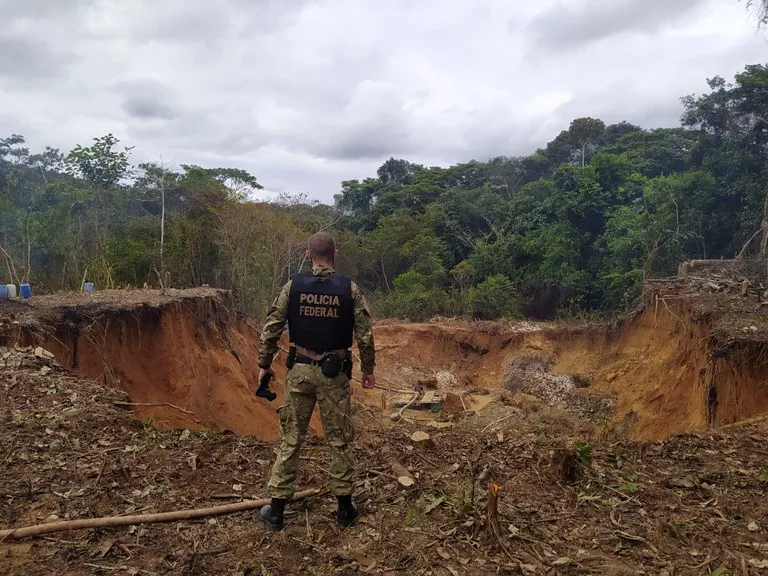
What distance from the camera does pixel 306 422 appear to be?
390 centimetres

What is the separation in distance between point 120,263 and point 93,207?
4.91 m

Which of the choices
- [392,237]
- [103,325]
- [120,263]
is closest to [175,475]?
[103,325]

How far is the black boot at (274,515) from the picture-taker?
12.0 feet

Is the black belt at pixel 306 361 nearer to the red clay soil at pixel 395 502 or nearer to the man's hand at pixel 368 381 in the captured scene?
the man's hand at pixel 368 381

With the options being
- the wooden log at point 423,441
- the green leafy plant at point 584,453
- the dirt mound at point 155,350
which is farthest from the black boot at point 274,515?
the dirt mound at point 155,350

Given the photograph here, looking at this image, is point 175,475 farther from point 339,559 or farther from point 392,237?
point 392,237

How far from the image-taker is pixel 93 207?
19953 millimetres

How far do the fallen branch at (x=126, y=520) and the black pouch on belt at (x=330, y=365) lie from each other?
1042 millimetres

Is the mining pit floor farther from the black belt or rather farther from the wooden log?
the black belt

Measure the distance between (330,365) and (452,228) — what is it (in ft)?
81.6

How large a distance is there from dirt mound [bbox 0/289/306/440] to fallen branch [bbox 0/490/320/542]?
3460 millimetres

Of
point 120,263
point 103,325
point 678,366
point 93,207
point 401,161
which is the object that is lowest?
point 678,366

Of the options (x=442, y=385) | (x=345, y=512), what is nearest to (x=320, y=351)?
(x=345, y=512)

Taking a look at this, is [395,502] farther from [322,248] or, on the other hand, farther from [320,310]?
[322,248]
